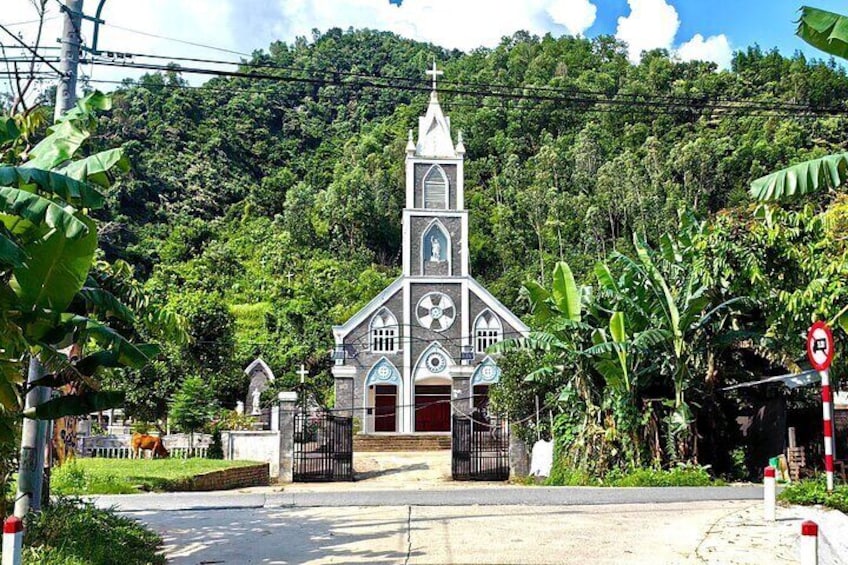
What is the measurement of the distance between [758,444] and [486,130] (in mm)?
54424

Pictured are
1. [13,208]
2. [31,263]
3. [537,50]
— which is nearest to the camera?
[13,208]

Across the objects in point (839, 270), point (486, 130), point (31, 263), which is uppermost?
point (486, 130)

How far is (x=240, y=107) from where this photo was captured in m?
78.2

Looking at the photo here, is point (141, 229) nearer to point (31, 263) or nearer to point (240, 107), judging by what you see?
point (240, 107)

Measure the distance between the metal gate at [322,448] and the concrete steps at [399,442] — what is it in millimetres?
9431

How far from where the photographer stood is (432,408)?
114 feet

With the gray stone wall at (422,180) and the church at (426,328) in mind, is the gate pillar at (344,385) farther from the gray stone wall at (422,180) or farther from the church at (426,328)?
the gray stone wall at (422,180)

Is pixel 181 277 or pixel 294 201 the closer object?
pixel 181 277

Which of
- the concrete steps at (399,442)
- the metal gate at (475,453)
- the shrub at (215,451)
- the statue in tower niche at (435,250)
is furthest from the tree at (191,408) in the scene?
A: the statue in tower niche at (435,250)

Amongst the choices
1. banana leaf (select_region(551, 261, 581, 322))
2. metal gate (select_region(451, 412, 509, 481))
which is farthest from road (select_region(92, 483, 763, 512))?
metal gate (select_region(451, 412, 509, 481))

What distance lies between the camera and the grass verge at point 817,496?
389 inches

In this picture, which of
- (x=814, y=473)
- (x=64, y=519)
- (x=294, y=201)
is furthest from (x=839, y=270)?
(x=294, y=201)

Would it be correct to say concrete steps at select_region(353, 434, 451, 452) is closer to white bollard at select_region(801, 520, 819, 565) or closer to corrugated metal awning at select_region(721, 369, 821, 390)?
corrugated metal awning at select_region(721, 369, 821, 390)

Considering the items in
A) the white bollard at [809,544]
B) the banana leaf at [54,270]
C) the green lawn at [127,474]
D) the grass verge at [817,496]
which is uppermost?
the banana leaf at [54,270]
